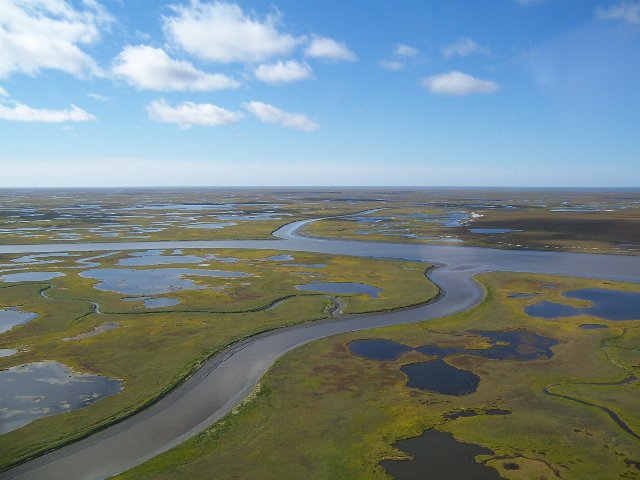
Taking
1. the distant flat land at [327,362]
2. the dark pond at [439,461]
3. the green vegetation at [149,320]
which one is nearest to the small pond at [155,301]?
the distant flat land at [327,362]

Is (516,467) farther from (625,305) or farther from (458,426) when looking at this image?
(625,305)

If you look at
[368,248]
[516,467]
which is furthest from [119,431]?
[368,248]

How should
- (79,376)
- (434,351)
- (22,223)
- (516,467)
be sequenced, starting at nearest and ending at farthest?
(516,467), (79,376), (434,351), (22,223)

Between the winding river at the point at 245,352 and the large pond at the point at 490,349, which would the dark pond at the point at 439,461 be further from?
the large pond at the point at 490,349

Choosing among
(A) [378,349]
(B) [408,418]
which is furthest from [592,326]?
(B) [408,418]

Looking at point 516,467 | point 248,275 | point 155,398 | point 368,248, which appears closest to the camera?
point 516,467

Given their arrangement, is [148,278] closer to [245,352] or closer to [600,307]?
[245,352]
